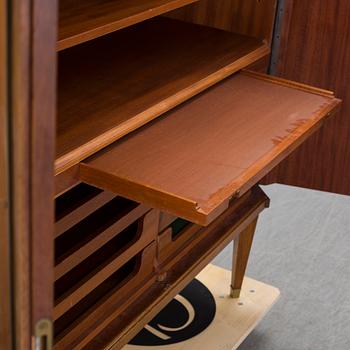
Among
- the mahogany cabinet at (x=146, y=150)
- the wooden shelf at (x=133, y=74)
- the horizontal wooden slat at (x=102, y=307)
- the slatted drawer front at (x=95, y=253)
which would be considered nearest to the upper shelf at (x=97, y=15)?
the mahogany cabinet at (x=146, y=150)

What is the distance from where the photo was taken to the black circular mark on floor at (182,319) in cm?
184

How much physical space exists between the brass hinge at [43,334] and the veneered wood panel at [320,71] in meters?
1.03

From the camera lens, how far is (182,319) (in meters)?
1.91

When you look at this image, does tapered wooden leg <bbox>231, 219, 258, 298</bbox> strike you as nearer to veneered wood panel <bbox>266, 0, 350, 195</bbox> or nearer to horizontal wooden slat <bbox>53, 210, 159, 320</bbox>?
veneered wood panel <bbox>266, 0, 350, 195</bbox>

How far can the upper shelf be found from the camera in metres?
1.05

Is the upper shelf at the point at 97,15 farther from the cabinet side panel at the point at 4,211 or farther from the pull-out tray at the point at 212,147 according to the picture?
the cabinet side panel at the point at 4,211

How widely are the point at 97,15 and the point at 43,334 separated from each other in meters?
0.61

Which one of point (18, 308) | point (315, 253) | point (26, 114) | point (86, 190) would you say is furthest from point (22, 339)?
point (315, 253)

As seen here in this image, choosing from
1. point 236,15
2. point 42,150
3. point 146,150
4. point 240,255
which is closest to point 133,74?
point 146,150

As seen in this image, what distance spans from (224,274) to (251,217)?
0.37 meters

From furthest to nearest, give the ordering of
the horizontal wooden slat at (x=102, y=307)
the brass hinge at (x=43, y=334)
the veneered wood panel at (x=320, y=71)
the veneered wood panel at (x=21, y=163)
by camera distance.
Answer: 1. the veneered wood panel at (x=320, y=71)
2. the horizontal wooden slat at (x=102, y=307)
3. the brass hinge at (x=43, y=334)
4. the veneered wood panel at (x=21, y=163)

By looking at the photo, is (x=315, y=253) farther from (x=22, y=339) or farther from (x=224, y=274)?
(x=22, y=339)

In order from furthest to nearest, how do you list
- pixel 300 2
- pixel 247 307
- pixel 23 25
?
pixel 247 307, pixel 300 2, pixel 23 25

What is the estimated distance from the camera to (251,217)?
177cm
